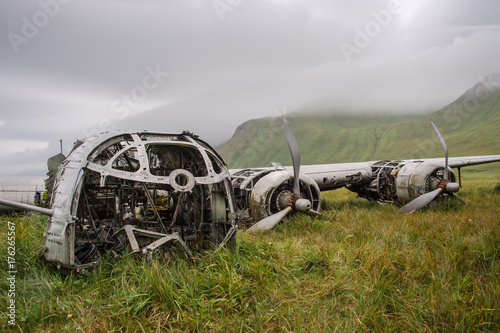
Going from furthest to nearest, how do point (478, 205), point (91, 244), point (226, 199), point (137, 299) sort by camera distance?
point (478, 205) < point (226, 199) < point (91, 244) < point (137, 299)

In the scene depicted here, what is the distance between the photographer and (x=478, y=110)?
524 feet

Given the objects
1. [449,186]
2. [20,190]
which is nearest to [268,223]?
[449,186]

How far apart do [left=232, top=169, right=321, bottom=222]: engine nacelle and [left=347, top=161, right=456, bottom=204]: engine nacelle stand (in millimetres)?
4227

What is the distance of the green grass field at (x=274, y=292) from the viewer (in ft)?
11.7

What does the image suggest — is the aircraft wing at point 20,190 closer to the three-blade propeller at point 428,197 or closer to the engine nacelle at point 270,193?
the engine nacelle at point 270,193

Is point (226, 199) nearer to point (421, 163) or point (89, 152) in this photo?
point (89, 152)

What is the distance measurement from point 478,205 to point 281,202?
7.67 metres

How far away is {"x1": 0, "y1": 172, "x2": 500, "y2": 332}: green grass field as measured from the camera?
140 inches

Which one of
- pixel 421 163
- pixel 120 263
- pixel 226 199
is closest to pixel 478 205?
pixel 421 163

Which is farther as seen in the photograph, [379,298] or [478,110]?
[478,110]
